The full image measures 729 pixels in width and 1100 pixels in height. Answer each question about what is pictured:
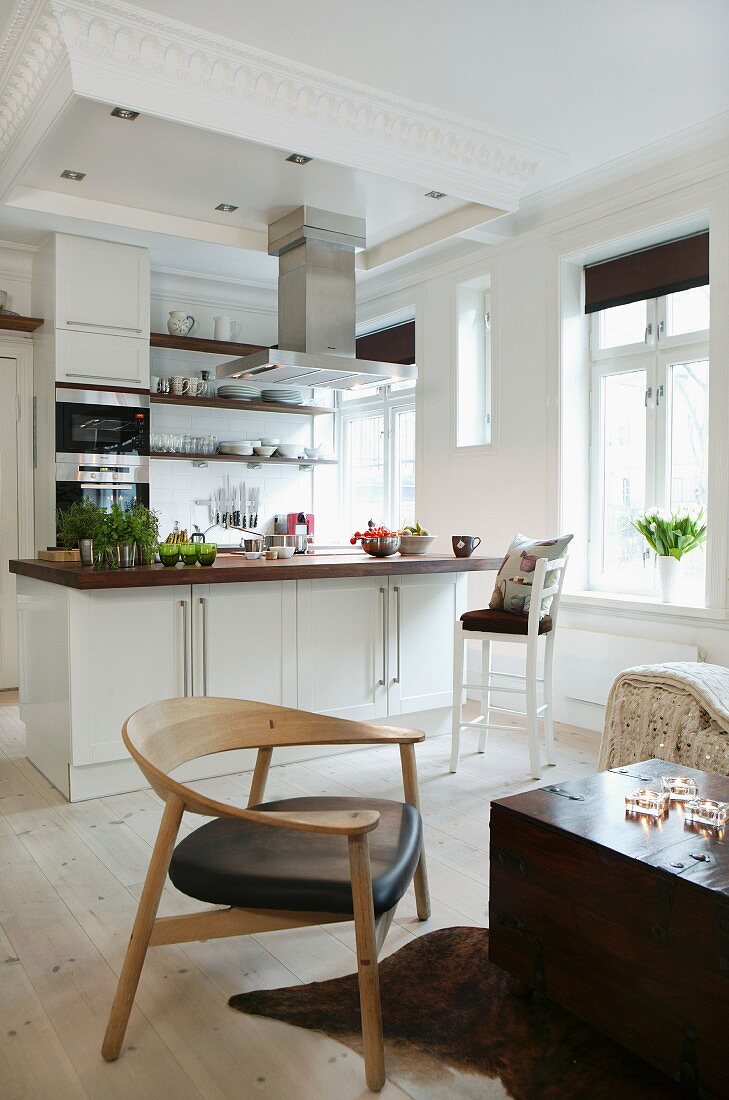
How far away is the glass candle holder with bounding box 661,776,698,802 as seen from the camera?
2008mm

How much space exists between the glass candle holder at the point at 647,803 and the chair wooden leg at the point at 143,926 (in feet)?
3.32

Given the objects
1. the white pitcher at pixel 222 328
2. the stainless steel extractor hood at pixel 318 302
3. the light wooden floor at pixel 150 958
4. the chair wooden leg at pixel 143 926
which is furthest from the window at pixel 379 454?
the chair wooden leg at pixel 143 926

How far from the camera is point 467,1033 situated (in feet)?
6.19

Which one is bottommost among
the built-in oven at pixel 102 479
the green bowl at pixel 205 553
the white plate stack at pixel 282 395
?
the green bowl at pixel 205 553

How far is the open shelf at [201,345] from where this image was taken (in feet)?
19.1

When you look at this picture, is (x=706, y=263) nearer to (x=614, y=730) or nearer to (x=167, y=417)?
(x=614, y=730)

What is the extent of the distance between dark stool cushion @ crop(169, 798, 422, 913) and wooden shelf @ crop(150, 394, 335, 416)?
424cm

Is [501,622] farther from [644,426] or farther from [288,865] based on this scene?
[288,865]

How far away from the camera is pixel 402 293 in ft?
20.5

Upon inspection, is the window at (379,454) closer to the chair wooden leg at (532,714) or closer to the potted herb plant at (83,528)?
the chair wooden leg at (532,714)

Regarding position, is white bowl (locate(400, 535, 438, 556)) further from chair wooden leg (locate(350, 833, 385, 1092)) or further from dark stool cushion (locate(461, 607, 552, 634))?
chair wooden leg (locate(350, 833, 385, 1092))

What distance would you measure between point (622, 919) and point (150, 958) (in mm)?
1246

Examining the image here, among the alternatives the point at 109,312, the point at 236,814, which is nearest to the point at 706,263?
the point at 109,312

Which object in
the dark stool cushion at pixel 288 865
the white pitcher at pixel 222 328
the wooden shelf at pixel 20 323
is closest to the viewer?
the dark stool cushion at pixel 288 865
